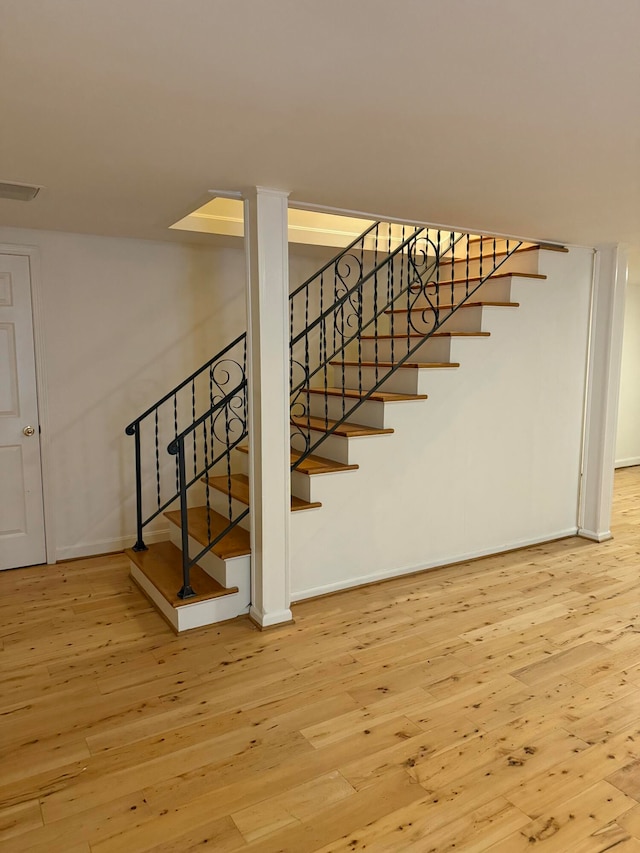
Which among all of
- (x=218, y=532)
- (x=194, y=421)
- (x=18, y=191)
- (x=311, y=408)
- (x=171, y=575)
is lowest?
(x=171, y=575)

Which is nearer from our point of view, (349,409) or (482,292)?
(349,409)

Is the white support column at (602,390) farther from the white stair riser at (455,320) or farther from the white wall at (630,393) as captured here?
the white wall at (630,393)

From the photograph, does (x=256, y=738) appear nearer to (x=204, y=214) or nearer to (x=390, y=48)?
(x=390, y=48)

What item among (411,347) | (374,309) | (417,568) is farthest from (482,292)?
(417,568)

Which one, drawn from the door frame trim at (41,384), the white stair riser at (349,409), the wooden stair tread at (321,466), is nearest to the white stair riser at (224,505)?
the wooden stair tread at (321,466)

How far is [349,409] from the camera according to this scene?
415 centimetres

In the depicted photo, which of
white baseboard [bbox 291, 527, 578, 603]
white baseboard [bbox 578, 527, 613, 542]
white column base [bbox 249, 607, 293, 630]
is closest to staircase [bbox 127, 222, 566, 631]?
white column base [bbox 249, 607, 293, 630]

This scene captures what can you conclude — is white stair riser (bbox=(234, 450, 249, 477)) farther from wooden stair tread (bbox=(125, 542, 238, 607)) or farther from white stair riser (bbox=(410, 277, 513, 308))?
white stair riser (bbox=(410, 277, 513, 308))

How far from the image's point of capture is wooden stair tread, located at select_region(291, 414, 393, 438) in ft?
12.1

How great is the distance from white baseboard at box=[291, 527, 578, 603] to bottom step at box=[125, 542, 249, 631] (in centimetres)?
43

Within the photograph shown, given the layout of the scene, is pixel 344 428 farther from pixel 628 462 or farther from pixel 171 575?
pixel 628 462

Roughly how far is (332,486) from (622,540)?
8.89ft

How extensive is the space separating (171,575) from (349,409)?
5.26ft

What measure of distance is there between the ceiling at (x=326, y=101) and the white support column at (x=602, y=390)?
139cm
